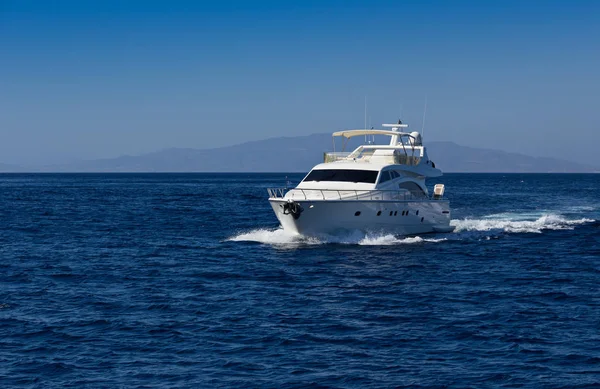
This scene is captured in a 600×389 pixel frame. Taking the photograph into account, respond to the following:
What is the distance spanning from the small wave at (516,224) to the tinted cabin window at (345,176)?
10282mm

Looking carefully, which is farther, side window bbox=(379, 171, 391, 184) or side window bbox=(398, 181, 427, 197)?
side window bbox=(398, 181, 427, 197)

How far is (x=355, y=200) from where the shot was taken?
31438 mm

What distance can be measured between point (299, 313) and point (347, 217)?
13.2 metres

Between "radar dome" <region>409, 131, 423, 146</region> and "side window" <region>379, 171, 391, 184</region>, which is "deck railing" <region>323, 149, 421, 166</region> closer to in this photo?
"side window" <region>379, 171, 391, 184</region>

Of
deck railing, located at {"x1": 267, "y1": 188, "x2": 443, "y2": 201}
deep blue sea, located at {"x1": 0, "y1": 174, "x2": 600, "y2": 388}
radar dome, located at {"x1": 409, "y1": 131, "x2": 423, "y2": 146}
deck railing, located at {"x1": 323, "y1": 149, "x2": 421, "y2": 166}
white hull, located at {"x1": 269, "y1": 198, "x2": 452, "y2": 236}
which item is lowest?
deep blue sea, located at {"x1": 0, "y1": 174, "x2": 600, "y2": 388}

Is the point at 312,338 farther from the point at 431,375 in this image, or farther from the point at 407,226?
the point at 407,226

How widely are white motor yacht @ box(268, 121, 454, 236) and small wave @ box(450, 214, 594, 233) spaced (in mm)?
4458

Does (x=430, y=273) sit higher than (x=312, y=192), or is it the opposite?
(x=312, y=192)

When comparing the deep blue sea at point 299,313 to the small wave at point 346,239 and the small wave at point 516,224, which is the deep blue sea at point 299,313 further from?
the small wave at point 516,224

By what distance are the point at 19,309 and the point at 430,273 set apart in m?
13.9

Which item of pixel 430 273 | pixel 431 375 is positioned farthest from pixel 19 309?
pixel 430 273

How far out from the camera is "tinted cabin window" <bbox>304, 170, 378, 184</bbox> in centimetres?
3394

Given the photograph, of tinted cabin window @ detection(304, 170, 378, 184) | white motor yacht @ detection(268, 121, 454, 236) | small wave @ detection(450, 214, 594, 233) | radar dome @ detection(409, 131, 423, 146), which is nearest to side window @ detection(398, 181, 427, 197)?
white motor yacht @ detection(268, 121, 454, 236)

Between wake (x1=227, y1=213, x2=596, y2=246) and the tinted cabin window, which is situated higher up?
the tinted cabin window
